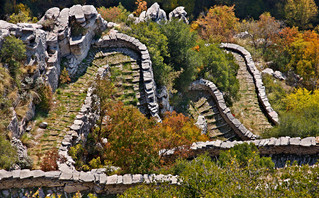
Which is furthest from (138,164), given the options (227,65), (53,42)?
(227,65)

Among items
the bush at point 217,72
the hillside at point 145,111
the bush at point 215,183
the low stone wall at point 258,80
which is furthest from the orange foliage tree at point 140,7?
the bush at point 215,183

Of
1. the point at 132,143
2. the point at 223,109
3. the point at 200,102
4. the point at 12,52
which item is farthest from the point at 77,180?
the point at 200,102

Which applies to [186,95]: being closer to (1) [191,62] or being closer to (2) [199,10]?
(1) [191,62]

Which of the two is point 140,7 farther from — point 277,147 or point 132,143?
point 132,143

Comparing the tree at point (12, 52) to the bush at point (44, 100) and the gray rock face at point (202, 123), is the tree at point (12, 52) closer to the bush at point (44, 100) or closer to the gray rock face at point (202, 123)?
the bush at point (44, 100)

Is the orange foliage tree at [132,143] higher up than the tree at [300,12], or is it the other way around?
the tree at [300,12]

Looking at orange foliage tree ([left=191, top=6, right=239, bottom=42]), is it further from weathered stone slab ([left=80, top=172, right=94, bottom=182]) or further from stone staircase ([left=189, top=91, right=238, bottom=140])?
weathered stone slab ([left=80, top=172, right=94, bottom=182])
